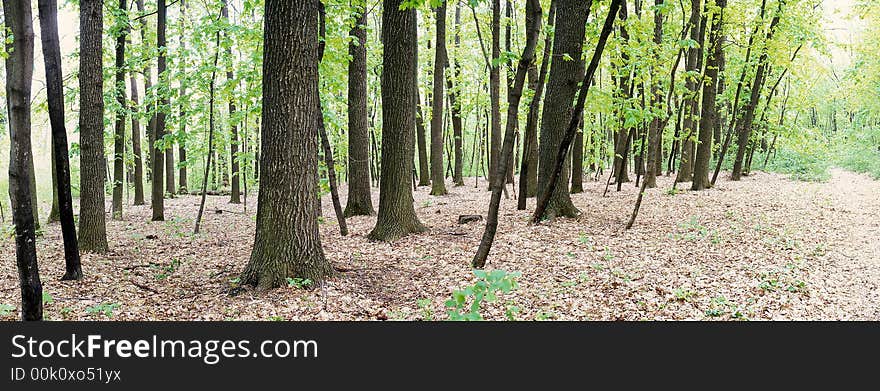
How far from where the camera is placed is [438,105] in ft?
54.5

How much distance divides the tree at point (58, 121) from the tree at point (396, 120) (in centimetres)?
439

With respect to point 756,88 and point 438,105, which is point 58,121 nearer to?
Answer: point 438,105

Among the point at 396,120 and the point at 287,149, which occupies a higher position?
the point at 396,120

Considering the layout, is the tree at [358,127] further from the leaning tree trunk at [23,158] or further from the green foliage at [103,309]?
the leaning tree trunk at [23,158]

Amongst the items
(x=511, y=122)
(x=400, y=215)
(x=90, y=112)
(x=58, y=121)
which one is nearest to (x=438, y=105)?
(x=400, y=215)

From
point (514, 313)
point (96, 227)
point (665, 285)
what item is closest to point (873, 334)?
point (665, 285)

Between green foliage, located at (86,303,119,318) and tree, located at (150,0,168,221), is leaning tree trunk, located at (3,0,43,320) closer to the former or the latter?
green foliage, located at (86,303,119,318)

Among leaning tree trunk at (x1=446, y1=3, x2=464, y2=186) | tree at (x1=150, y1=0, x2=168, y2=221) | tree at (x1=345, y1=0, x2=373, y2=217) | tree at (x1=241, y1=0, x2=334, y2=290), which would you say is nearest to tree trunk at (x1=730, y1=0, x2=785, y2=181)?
leaning tree trunk at (x1=446, y1=3, x2=464, y2=186)

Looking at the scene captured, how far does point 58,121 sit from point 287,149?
252 cm

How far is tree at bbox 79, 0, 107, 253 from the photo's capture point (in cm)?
870

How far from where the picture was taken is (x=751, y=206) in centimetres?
1270

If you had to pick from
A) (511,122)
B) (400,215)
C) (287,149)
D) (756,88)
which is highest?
(756,88)

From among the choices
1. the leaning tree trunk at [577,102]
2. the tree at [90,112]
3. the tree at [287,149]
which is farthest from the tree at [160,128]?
the leaning tree trunk at [577,102]

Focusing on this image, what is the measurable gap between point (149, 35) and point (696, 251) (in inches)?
550
